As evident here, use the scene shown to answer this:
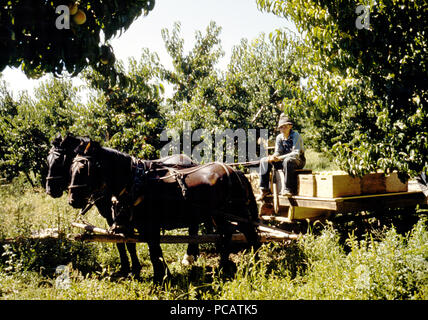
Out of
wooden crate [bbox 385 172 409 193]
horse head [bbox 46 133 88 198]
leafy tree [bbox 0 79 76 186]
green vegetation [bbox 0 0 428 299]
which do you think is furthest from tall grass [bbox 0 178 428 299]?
leafy tree [bbox 0 79 76 186]

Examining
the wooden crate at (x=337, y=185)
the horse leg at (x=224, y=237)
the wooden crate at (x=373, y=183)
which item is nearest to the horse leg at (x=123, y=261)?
the horse leg at (x=224, y=237)

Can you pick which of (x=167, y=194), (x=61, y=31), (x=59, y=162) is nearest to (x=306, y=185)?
(x=167, y=194)

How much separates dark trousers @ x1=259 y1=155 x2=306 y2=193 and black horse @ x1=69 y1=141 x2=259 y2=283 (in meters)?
0.52

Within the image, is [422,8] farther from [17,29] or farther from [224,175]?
[17,29]

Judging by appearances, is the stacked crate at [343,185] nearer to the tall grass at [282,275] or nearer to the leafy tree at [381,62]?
the leafy tree at [381,62]

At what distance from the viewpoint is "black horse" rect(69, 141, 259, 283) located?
3.81 metres

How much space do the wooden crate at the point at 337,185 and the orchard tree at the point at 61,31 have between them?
142 inches

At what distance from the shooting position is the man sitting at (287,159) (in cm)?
517

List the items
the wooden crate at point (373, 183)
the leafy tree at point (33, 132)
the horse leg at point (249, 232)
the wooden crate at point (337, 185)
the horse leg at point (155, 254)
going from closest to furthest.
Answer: the horse leg at point (155, 254) → the wooden crate at point (337, 185) → the horse leg at point (249, 232) → the wooden crate at point (373, 183) → the leafy tree at point (33, 132)

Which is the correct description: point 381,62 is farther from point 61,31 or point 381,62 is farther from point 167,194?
point 61,31

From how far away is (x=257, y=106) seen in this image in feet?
35.6

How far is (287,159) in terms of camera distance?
201 inches
